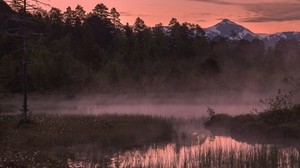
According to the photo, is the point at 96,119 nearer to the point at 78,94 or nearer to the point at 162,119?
the point at 162,119

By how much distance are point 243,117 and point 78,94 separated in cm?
4023

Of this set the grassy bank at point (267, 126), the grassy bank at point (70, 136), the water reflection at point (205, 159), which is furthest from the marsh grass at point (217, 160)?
the grassy bank at point (267, 126)

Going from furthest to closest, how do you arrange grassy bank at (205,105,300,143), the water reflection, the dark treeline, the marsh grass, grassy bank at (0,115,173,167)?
the dark treeline → grassy bank at (205,105,300,143) → grassy bank at (0,115,173,167) → the water reflection → the marsh grass

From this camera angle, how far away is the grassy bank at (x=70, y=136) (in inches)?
940

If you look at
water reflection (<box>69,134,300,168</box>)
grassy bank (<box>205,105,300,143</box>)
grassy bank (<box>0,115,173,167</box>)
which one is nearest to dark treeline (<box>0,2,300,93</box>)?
grassy bank (<box>0,115,173,167</box>)

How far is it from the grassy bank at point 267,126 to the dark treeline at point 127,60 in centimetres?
2363

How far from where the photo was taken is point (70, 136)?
31.4 m

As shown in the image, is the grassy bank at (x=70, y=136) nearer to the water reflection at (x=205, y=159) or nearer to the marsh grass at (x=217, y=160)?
the water reflection at (x=205, y=159)

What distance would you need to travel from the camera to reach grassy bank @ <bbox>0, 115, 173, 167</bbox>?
2387cm

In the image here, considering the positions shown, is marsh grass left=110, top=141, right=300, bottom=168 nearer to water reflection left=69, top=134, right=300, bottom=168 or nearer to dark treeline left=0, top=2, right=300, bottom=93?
water reflection left=69, top=134, right=300, bottom=168

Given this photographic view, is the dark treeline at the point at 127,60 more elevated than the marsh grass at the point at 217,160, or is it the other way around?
the dark treeline at the point at 127,60

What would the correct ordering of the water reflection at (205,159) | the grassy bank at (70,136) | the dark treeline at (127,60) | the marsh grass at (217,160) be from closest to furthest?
the marsh grass at (217,160), the water reflection at (205,159), the grassy bank at (70,136), the dark treeline at (127,60)

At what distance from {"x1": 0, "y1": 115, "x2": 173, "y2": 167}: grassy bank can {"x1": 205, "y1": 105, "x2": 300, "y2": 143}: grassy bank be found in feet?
17.1

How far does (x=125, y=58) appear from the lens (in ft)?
352
